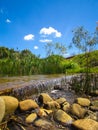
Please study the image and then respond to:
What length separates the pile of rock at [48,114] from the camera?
5688mm

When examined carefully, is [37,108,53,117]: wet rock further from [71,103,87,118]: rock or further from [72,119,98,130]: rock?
[72,119,98,130]: rock

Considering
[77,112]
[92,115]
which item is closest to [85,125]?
[77,112]

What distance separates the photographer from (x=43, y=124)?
583 cm

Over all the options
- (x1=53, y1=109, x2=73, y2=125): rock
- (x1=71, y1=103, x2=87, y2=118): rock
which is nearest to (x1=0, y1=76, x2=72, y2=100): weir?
(x1=53, y1=109, x2=73, y2=125): rock

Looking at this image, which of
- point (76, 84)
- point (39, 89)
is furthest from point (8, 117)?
point (76, 84)

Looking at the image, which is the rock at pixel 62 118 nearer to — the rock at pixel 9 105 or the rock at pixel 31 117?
the rock at pixel 31 117

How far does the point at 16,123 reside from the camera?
5.56 metres

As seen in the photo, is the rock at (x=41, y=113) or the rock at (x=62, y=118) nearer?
the rock at (x=62, y=118)

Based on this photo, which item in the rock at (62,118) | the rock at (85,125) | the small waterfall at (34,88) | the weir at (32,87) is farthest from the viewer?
the small waterfall at (34,88)

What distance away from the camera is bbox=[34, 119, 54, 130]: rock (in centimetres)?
574

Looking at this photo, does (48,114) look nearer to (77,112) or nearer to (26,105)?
(26,105)

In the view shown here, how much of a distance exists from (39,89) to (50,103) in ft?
5.88

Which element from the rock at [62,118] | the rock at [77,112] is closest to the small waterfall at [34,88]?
the rock at [62,118]

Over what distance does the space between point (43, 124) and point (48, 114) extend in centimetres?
70
